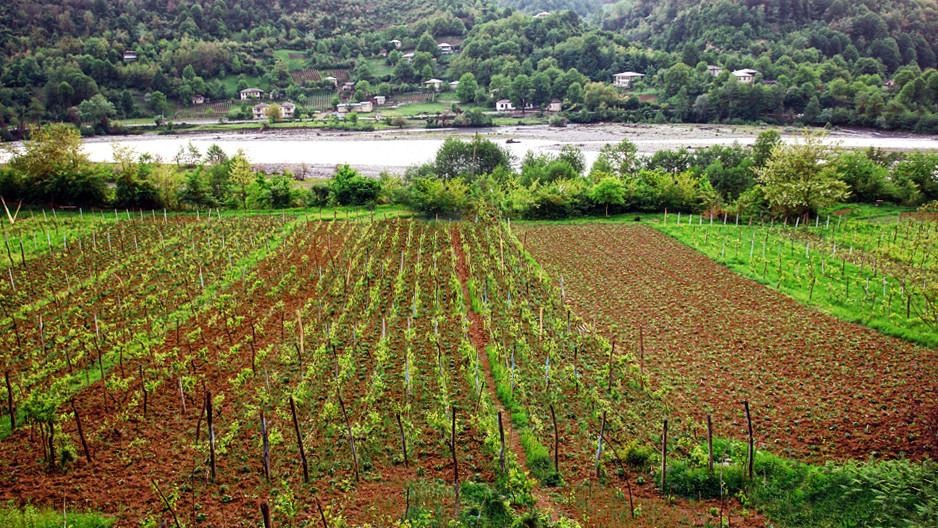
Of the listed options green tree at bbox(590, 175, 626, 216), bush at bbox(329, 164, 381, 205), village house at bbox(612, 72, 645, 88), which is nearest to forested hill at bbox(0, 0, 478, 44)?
village house at bbox(612, 72, 645, 88)

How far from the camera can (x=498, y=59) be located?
4146 inches

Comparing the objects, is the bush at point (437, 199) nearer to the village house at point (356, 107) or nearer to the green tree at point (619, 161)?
the green tree at point (619, 161)

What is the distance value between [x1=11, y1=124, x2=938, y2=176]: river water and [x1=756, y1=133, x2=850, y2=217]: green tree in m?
25.1

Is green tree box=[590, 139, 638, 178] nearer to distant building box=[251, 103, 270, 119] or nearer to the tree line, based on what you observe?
the tree line

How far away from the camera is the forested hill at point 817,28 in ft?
320

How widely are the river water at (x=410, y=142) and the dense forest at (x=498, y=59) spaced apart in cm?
599

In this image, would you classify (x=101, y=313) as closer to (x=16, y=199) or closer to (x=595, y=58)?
(x=16, y=199)

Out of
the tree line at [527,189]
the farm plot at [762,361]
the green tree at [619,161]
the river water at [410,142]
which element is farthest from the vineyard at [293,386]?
the river water at [410,142]

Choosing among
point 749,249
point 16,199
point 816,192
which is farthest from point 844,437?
point 16,199

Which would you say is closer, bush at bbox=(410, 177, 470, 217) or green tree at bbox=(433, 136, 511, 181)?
bush at bbox=(410, 177, 470, 217)

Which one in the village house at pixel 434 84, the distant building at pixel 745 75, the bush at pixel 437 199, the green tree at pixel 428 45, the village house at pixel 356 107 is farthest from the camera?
the green tree at pixel 428 45

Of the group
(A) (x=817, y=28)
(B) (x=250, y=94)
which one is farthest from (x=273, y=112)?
(A) (x=817, y=28)

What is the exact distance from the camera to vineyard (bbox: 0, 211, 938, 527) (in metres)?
9.02

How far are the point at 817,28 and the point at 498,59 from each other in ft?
184
